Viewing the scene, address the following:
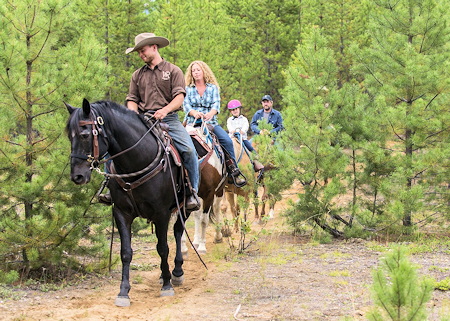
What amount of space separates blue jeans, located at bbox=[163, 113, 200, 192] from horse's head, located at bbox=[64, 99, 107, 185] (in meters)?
1.48

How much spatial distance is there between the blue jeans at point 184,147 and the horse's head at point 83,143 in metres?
1.48

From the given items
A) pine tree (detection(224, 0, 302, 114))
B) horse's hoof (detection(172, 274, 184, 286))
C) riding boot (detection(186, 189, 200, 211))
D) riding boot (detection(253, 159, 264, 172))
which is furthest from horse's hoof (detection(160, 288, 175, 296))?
pine tree (detection(224, 0, 302, 114))

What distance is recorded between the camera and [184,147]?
717 centimetres

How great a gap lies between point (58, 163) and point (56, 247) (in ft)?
3.65

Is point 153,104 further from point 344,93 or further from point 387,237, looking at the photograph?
point 387,237

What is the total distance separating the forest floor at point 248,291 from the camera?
565cm

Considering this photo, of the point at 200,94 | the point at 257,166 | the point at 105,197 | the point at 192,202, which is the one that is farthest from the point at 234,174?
the point at 105,197

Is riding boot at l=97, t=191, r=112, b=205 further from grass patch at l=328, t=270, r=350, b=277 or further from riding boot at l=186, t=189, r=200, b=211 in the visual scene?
grass patch at l=328, t=270, r=350, b=277

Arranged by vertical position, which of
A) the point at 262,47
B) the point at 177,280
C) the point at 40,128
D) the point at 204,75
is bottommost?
the point at 177,280

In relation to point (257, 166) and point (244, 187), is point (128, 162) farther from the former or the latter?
point (257, 166)

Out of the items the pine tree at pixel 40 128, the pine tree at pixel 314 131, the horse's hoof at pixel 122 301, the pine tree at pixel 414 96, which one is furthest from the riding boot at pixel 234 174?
the horse's hoof at pixel 122 301

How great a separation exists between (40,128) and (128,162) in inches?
66.5

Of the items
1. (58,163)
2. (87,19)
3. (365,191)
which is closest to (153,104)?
(58,163)

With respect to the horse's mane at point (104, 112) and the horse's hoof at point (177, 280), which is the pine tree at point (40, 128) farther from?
the horse's hoof at point (177, 280)
